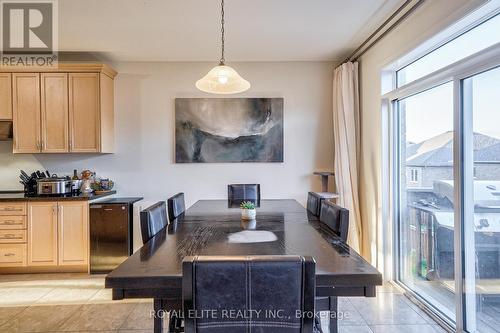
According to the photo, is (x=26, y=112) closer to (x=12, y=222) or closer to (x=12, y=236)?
(x=12, y=222)

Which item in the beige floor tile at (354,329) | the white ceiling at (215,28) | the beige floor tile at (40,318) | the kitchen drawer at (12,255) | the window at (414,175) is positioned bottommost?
the beige floor tile at (354,329)

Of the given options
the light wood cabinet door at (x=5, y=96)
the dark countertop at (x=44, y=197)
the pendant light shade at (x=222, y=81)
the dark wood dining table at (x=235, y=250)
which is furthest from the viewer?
the light wood cabinet door at (x=5, y=96)

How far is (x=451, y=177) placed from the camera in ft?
7.63

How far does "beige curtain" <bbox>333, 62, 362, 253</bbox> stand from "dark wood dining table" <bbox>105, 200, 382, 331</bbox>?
1.46 m

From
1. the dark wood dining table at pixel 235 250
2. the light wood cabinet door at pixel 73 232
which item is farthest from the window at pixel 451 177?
the light wood cabinet door at pixel 73 232

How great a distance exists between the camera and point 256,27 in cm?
313

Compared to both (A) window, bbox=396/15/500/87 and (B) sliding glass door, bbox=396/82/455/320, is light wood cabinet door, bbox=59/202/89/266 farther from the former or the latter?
(A) window, bbox=396/15/500/87

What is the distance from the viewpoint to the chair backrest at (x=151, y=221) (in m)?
1.86

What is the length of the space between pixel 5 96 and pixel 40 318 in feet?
8.99

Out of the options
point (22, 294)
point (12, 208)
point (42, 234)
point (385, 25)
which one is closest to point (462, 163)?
point (385, 25)

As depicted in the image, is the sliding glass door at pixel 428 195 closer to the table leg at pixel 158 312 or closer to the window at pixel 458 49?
the window at pixel 458 49

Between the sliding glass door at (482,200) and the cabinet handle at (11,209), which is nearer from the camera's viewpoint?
the sliding glass door at (482,200)

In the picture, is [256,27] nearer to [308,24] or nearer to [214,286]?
[308,24]

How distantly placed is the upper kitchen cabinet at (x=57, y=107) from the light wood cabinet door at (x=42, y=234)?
74cm
